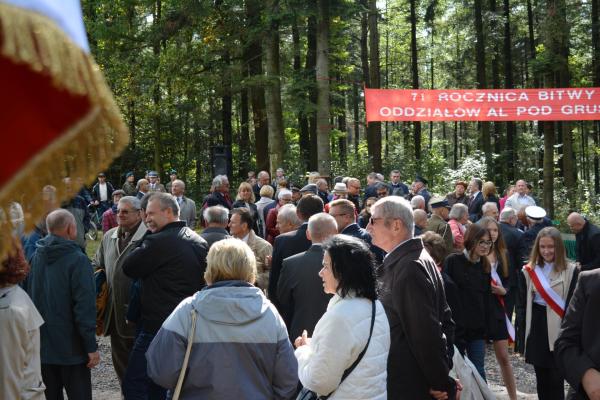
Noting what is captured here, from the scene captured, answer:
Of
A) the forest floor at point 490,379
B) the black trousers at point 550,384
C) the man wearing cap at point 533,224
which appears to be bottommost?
the forest floor at point 490,379

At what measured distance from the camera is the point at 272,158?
2366 centimetres

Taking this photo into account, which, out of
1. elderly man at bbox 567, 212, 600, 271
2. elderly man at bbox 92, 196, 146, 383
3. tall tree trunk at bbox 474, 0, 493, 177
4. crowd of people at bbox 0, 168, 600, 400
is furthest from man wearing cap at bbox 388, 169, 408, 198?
tall tree trunk at bbox 474, 0, 493, 177

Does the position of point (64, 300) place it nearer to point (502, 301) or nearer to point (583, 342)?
point (583, 342)

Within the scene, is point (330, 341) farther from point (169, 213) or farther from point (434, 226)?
point (434, 226)

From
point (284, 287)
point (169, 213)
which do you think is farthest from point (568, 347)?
point (169, 213)

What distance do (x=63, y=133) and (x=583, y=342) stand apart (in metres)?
3.82

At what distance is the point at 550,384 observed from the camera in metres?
7.08

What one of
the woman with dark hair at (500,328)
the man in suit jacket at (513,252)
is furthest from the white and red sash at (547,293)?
the man in suit jacket at (513,252)

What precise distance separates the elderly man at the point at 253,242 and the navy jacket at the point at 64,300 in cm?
219

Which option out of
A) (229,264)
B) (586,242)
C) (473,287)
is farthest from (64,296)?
(586,242)

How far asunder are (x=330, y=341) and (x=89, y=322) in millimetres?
2832

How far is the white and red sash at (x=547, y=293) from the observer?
7023 millimetres

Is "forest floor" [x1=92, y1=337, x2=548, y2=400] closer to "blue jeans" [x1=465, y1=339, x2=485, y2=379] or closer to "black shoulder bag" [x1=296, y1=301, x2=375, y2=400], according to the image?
"blue jeans" [x1=465, y1=339, x2=485, y2=379]

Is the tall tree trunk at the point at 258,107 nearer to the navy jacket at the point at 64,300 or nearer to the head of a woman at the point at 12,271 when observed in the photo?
the navy jacket at the point at 64,300
